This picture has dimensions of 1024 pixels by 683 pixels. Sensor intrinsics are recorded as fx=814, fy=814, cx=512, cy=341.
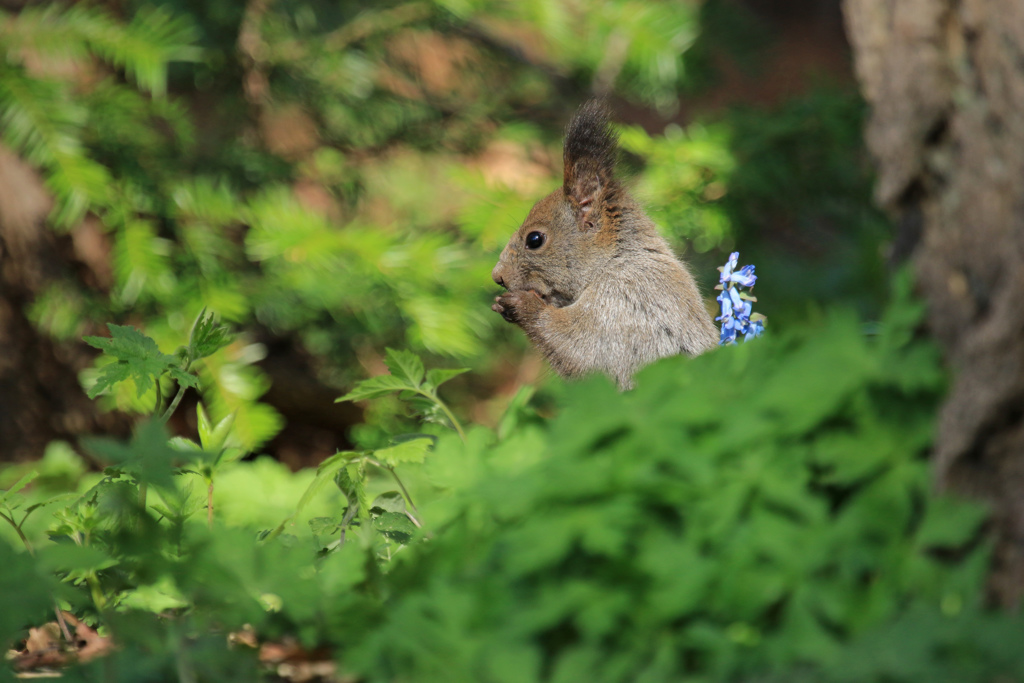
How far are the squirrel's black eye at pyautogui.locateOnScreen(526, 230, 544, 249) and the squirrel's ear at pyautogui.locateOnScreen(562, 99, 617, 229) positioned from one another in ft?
0.43

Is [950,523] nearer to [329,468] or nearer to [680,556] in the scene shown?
[680,556]

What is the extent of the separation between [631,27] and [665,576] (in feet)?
10.6

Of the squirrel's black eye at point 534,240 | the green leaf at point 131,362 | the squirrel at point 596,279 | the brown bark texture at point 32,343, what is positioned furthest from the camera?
the brown bark texture at point 32,343

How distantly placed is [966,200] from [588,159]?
1291mm

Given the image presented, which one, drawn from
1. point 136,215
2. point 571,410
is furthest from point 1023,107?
point 136,215

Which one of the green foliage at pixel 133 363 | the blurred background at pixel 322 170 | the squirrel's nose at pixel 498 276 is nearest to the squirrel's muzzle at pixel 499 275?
the squirrel's nose at pixel 498 276

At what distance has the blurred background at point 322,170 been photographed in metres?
3.24

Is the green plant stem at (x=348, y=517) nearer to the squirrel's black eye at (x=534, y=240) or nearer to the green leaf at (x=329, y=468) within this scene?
the green leaf at (x=329, y=468)

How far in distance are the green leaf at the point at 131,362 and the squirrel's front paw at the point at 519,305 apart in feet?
2.90

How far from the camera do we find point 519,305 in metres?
2.23

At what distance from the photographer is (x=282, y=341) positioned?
505cm

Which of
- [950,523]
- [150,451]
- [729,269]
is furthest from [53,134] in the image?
[950,523]

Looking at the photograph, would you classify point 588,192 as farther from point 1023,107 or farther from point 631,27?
point 631,27

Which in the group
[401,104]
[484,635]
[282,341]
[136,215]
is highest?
[401,104]
